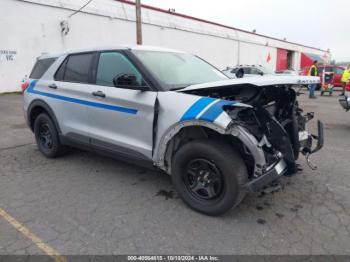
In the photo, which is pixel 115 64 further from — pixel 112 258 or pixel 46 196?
pixel 112 258

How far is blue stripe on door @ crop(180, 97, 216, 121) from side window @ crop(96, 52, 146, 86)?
0.77 m

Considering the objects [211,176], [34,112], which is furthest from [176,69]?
[34,112]

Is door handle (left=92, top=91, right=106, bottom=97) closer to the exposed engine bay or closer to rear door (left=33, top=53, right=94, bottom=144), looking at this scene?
rear door (left=33, top=53, right=94, bottom=144)

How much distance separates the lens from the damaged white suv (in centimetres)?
287

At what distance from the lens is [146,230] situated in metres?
2.88

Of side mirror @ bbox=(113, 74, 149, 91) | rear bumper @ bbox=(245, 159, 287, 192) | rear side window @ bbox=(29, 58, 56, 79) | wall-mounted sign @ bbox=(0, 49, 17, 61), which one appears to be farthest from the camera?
wall-mounted sign @ bbox=(0, 49, 17, 61)

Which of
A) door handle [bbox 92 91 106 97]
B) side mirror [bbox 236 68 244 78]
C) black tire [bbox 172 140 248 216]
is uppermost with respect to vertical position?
side mirror [bbox 236 68 244 78]

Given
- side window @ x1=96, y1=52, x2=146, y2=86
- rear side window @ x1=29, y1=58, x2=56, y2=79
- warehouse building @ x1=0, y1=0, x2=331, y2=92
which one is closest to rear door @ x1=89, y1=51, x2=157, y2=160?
side window @ x1=96, y1=52, x2=146, y2=86

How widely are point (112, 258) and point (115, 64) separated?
7.69 ft

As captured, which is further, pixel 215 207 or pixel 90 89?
pixel 90 89

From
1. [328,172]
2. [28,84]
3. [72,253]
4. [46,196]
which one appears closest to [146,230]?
[72,253]

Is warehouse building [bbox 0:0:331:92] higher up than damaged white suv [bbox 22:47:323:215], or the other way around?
warehouse building [bbox 0:0:331:92]

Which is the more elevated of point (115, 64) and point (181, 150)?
point (115, 64)

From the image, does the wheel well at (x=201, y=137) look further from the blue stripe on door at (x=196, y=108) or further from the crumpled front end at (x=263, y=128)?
the blue stripe on door at (x=196, y=108)
